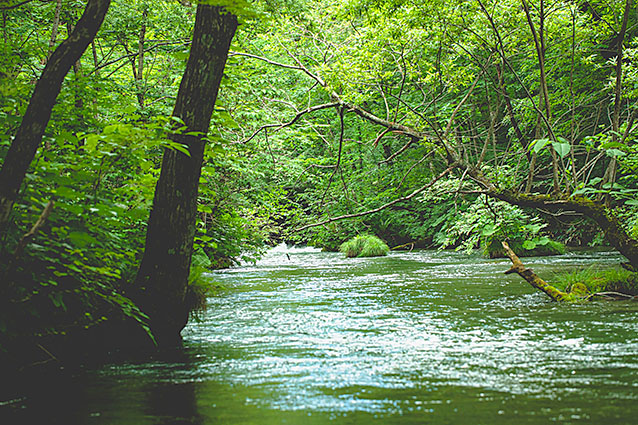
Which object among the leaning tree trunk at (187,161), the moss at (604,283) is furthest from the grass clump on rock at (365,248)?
the leaning tree trunk at (187,161)

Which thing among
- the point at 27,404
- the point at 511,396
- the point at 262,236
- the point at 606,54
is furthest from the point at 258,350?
the point at 606,54

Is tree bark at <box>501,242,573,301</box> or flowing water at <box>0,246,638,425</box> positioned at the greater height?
tree bark at <box>501,242,573,301</box>

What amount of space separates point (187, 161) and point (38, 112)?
176 cm

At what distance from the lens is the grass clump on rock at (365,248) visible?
1991 cm

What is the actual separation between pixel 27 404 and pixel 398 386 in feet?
8.09

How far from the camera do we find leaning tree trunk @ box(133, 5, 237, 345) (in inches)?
188

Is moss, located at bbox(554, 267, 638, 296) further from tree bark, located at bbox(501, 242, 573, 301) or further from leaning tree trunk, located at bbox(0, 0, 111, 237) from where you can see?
leaning tree trunk, located at bbox(0, 0, 111, 237)

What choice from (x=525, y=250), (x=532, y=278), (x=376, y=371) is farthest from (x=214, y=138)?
(x=525, y=250)

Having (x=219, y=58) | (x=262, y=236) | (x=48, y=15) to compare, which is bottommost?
(x=262, y=236)

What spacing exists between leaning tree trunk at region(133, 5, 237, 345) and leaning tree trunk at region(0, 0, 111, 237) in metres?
1.50

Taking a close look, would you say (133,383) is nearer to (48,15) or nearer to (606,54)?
(48,15)

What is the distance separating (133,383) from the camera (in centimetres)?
414

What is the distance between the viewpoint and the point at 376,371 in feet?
14.2

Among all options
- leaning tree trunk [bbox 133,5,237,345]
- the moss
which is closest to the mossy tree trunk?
the moss
